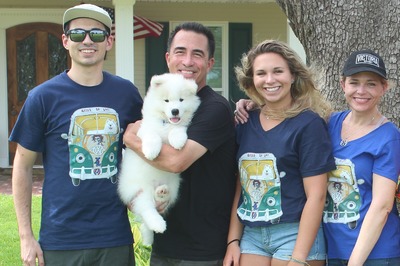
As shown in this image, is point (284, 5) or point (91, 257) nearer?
point (91, 257)

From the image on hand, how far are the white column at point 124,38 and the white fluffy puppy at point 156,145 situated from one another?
7020mm

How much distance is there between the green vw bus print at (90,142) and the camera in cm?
338

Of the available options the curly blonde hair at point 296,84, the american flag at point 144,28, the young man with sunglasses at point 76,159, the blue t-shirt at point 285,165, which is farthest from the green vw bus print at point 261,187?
the american flag at point 144,28

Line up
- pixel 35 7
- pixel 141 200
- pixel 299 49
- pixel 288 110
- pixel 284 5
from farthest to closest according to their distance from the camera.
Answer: pixel 35 7
pixel 299 49
pixel 284 5
pixel 141 200
pixel 288 110

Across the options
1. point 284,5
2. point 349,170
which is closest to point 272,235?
point 349,170

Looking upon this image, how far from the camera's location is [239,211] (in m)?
3.35

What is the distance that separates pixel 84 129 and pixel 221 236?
1.06 m

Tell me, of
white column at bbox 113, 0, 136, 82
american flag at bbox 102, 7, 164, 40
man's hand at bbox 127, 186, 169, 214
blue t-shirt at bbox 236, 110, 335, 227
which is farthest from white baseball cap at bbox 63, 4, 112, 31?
american flag at bbox 102, 7, 164, 40

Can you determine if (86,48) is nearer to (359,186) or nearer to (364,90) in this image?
(364,90)

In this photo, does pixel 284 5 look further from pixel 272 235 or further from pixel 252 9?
pixel 252 9

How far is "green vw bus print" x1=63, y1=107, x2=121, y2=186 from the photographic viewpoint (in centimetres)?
338

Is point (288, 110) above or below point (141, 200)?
above

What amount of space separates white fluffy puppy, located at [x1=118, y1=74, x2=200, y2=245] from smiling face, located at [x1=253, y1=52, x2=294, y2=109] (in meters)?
0.41

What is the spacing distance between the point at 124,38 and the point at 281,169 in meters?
7.81
